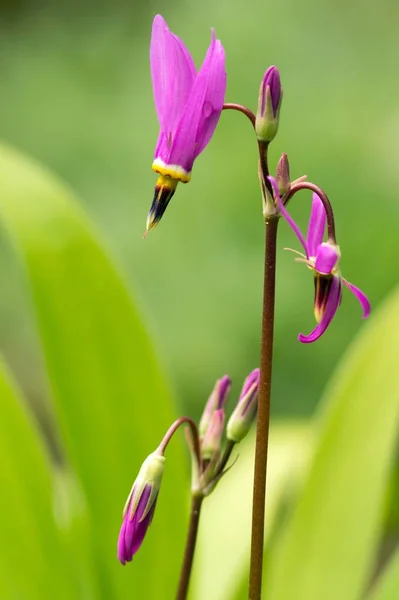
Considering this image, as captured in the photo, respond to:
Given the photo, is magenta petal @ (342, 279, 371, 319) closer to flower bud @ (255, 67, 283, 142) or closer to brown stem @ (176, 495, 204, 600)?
flower bud @ (255, 67, 283, 142)

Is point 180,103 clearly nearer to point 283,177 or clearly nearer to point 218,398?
point 283,177

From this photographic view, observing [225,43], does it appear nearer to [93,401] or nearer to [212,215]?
[212,215]

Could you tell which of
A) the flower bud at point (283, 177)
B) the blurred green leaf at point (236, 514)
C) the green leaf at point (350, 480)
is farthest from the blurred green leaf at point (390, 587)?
the flower bud at point (283, 177)

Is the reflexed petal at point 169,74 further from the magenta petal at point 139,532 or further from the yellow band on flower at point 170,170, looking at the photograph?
the magenta petal at point 139,532

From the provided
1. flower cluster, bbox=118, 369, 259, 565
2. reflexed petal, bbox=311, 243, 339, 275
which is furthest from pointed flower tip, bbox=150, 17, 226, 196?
flower cluster, bbox=118, 369, 259, 565

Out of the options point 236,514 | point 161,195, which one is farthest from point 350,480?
point 161,195
